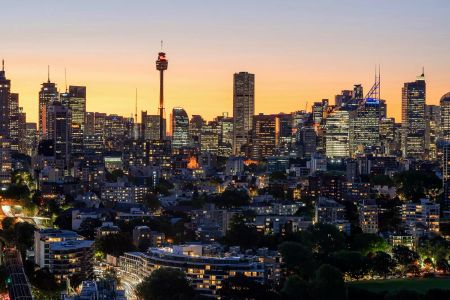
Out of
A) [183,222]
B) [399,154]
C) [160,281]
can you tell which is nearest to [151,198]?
[183,222]

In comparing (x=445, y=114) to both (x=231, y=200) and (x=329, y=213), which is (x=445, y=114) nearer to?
(x=231, y=200)

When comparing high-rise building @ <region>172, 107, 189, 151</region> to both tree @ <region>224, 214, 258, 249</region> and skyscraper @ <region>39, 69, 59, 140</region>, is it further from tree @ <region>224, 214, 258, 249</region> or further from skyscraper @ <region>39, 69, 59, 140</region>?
tree @ <region>224, 214, 258, 249</region>

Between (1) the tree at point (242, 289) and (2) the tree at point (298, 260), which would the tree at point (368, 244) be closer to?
(2) the tree at point (298, 260)

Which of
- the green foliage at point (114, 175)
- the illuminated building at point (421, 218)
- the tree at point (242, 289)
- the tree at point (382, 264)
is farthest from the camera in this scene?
the green foliage at point (114, 175)

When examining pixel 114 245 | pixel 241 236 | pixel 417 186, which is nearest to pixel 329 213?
pixel 241 236

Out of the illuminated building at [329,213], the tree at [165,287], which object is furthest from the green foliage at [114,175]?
the tree at [165,287]

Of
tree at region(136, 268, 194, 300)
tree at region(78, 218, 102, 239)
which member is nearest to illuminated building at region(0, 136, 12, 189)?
tree at region(78, 218, 102, 239)
